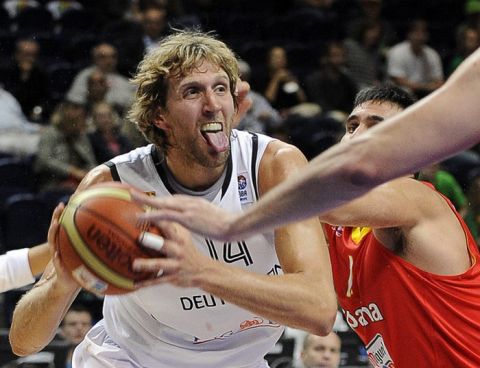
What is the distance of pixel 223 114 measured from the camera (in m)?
3.67

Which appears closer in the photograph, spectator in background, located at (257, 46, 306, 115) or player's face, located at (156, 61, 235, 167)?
player's face, located at (156, 61, 235, 167)

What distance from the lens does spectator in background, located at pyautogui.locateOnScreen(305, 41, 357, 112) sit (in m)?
10.7

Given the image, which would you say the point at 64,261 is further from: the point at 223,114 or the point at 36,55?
the point at 36,55

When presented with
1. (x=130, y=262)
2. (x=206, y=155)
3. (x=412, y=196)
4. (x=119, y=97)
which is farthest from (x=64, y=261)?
(x=119, y=97)

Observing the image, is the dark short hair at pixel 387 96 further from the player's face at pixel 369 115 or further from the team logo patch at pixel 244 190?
the team logo patch at pixel 244 190

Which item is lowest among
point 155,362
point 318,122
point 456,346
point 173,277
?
point 318,122

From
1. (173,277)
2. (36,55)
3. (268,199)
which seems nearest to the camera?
(268,199)

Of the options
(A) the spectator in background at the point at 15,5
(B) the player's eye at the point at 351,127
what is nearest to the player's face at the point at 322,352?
(B) the player's eye at the point at 351,127

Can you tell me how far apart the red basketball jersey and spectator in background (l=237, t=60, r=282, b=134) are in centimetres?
548

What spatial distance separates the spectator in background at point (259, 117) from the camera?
9305 millimetres

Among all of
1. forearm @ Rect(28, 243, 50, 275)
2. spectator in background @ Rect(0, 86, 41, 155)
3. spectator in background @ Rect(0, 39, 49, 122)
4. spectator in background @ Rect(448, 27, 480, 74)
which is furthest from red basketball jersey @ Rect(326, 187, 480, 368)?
spectator in background @ Rect(448, 27, 480, 74)

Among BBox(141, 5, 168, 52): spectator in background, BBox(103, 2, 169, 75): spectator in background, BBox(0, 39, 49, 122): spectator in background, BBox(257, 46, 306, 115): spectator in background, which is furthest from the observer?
BBox(257, 46, 306, 115): spectator in background

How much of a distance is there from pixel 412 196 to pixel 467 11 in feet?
29.8

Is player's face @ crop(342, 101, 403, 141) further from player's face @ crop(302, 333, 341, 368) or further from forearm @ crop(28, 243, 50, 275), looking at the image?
player's face @ crop(302, 333, 341, 368)
